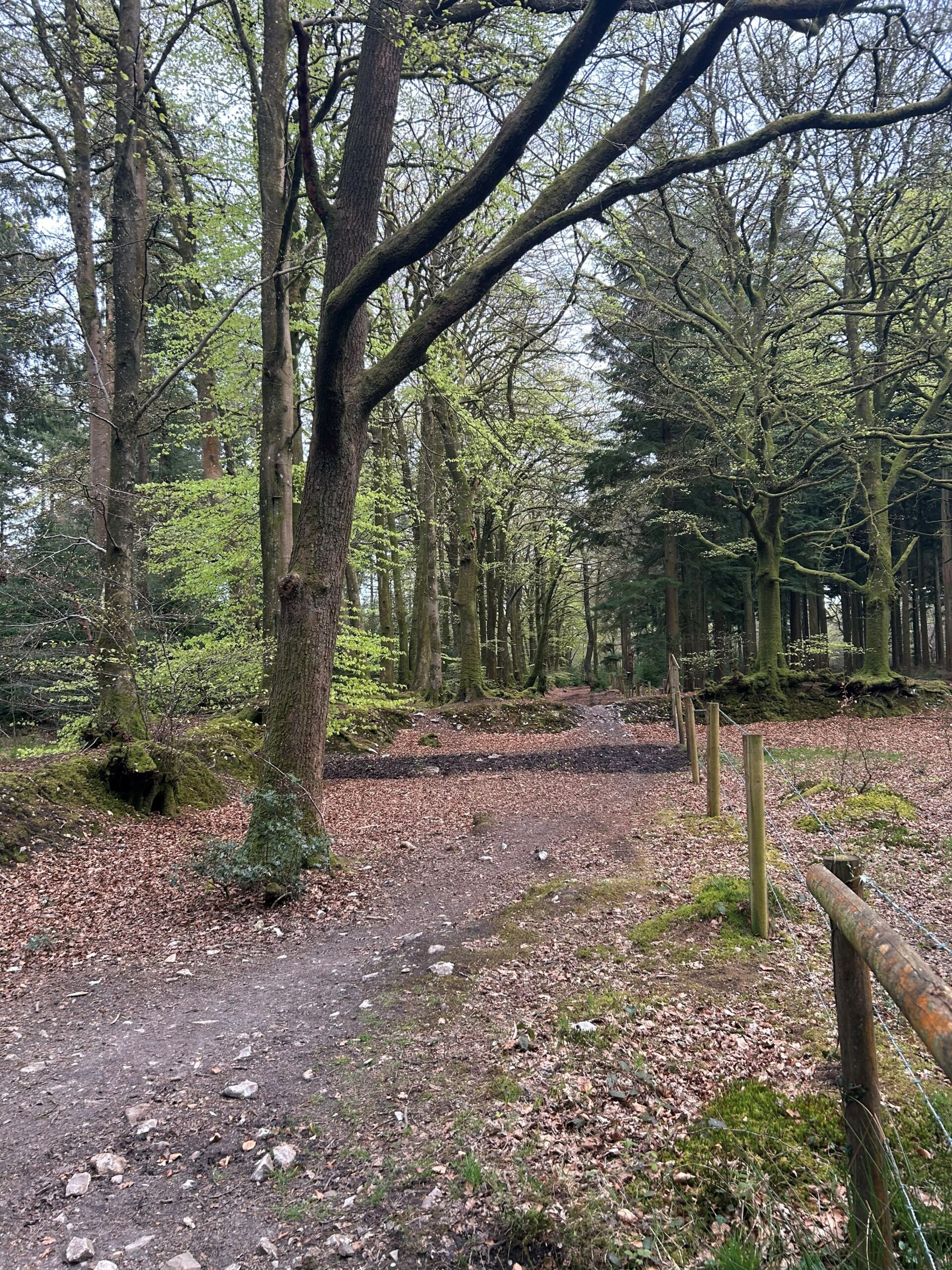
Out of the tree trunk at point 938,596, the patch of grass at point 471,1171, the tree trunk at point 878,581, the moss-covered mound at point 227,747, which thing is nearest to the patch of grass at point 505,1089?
the patch of grass at point 471,1171

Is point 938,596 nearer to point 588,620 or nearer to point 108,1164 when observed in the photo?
point 588,620

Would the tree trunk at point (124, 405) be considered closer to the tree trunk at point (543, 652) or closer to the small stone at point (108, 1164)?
the small stone at point (108, 1164)

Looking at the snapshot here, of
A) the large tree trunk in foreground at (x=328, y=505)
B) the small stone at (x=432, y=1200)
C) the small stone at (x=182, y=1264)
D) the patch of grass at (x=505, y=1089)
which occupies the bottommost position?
the small stone at (x=432, y=1200)

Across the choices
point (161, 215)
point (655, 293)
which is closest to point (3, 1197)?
point (161, 215)

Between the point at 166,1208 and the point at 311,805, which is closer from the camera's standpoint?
the point at 166,1208

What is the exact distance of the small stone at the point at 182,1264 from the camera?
219cm

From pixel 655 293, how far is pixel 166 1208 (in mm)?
20221

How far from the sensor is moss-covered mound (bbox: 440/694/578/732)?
1755 centimetres

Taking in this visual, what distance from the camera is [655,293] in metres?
18.3

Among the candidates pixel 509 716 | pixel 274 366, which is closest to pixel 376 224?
pixel 274 366

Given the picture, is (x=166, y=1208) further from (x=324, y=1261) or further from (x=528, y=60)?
(x=528, y=60)

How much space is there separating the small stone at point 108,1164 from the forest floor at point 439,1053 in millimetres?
22

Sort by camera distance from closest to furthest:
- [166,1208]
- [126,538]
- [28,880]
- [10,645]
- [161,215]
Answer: [166,1208] → [28,880] → [10,645] → [126,538] → [161,215]

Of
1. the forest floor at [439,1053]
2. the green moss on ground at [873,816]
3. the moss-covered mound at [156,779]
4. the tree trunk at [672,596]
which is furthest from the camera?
the tree trunk at [672,596]
